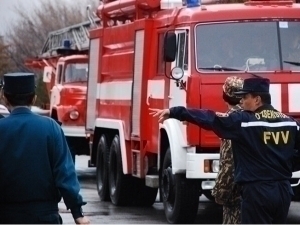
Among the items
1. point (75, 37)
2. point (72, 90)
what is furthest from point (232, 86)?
point (75, 37)

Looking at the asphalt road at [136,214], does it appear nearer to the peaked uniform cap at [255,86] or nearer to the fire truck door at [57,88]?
the fire truck door at [57,88]

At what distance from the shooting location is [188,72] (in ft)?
42.3

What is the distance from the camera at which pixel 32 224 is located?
22.1 feet

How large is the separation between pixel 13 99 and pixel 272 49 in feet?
21.5

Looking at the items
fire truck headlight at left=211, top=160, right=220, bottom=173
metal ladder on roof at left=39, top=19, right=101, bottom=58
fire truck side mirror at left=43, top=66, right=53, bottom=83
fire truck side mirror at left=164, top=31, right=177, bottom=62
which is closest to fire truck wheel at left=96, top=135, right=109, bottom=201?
fire truck side mirror at left=164, top=31, right=177, bottom=62

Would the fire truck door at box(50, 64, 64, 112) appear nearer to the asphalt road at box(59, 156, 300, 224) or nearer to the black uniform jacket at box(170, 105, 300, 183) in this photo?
the asphalt road at box(59, 156, 300, 224)

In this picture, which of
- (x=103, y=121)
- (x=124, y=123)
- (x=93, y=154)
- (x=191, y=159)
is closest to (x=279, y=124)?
(x=191, y=159)

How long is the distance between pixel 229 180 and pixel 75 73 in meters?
13.5

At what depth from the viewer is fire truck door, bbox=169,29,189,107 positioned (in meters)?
12.9

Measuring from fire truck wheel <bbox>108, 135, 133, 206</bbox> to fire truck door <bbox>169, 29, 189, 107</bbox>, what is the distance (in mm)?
2660

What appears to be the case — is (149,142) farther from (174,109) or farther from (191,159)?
(174,109)

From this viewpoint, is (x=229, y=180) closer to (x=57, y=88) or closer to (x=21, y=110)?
(x=21, y=110)

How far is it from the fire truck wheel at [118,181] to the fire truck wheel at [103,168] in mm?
486

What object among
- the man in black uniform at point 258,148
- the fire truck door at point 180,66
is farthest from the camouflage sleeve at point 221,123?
the fire truck door at point 180,66
